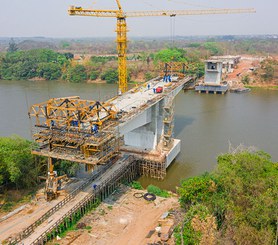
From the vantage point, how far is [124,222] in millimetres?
23203

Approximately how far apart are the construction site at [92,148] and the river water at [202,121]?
2.61m

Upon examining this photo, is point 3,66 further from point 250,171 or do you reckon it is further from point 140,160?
point 250,171

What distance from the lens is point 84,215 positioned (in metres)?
23.9

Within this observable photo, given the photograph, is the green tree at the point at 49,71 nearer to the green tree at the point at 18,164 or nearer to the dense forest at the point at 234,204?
the green tree at the point at 18,164

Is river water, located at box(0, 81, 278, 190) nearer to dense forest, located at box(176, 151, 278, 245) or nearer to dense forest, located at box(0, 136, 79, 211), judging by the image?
dense forest, located at box(176, 151, 278, 245)

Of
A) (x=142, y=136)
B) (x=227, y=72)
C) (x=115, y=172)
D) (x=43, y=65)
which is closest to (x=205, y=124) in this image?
(x=142, y=136)

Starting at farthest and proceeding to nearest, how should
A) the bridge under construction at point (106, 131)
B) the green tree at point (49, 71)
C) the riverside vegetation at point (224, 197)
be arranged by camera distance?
the green tree at point (49, 71)
the bridge under construction at point (106, 131)
the riverside vegetation at point (224, 197)

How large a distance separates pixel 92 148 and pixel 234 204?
431 inches

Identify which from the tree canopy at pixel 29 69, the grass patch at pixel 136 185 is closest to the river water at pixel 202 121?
the grass patch at pixel 136 185

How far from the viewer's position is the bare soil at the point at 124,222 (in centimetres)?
2111

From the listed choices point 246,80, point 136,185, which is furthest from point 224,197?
point 246,80

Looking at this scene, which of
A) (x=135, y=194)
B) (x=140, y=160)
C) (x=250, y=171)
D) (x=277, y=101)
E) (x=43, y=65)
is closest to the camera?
(x=250, y=171)

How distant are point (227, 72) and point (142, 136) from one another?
70.1 metres

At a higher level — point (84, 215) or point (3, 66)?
point (3, 66)
